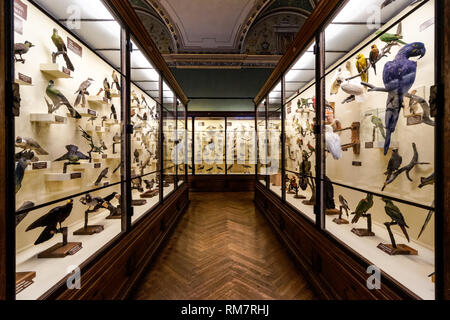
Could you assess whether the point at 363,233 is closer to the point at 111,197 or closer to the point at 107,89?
the point at 111,197

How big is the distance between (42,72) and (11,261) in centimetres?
122

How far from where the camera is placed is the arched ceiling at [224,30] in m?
5.50

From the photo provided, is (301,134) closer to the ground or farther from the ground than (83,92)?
closer to the ground

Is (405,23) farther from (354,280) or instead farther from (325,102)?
(354,280)

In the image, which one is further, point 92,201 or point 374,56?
point 92,201

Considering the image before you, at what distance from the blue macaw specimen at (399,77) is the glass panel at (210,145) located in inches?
198

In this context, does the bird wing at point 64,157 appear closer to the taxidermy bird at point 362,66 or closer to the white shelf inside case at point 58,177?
the white shelf inside case at point 58,177

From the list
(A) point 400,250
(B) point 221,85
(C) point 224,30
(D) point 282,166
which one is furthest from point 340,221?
(C) point 224,30

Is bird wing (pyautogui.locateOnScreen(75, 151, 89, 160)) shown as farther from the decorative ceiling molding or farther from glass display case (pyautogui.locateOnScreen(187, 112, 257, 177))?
the decorative ceiling molding

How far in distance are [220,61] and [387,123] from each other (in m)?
6.01

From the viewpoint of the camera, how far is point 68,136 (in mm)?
1599

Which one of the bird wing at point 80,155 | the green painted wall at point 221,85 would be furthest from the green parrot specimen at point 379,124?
the green painted wall at point 221,85

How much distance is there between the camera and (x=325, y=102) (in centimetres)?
181

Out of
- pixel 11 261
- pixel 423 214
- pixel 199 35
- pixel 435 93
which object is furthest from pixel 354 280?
pixel 199 35
